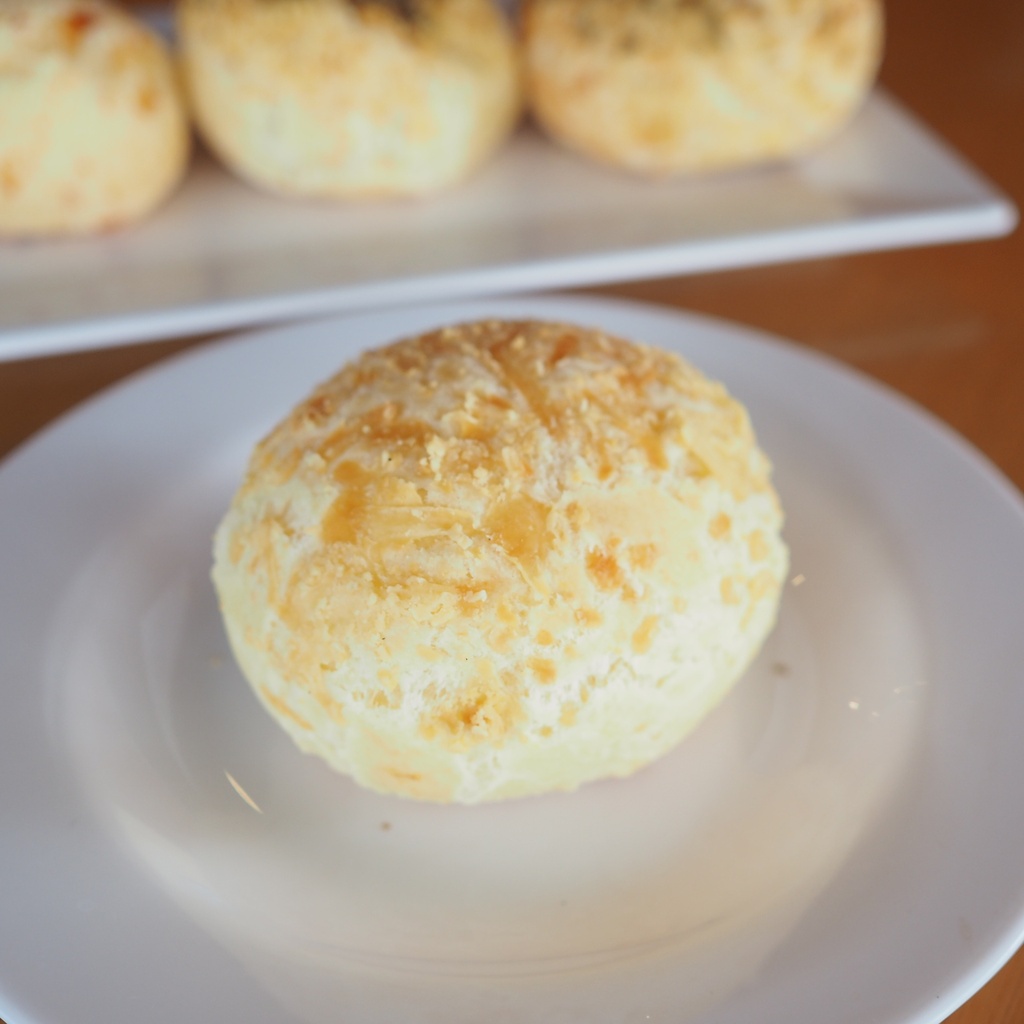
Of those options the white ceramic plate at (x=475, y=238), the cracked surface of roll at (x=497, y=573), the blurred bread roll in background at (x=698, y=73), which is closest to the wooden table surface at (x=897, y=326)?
the white ceramic plate at (x=475, y=238)

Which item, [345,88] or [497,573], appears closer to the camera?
[497,573]

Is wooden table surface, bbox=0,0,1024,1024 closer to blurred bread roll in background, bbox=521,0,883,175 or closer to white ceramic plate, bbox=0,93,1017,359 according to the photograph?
white ceramic plate, bbox=0,93,1017,359

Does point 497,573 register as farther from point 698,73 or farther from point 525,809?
point 698,73

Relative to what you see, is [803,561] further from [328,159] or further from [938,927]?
[328,159]

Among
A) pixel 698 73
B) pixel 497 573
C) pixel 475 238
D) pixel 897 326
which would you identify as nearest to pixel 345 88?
pixel 475 238

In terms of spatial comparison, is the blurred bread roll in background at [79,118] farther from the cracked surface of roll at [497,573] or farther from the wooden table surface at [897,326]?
the cracked surface of roll at [497,573]

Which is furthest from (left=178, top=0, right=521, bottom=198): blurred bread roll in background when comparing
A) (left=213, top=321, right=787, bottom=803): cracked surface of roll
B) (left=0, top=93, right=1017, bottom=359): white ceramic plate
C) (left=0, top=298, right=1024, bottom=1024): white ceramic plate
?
(left=213, top=321, right=787, bottom=803): cracked surface of roll
